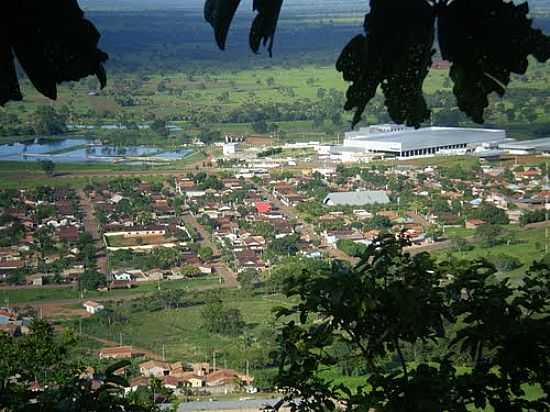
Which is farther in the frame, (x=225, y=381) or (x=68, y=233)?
(x=68, y=233)

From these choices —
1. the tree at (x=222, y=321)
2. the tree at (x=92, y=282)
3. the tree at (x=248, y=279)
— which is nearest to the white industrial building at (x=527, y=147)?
the tree at (x=248, y=279)

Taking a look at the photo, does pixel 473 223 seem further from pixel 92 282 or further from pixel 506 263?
pixel 92 282

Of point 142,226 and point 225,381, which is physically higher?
point 225,381

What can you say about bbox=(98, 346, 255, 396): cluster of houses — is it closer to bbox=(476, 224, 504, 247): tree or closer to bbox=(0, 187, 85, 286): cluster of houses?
bbox=(0, 187, 85, 286): cluster of houses

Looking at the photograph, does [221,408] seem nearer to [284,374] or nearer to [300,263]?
[300,263]

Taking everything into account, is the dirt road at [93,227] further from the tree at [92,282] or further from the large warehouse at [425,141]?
the large warehouse at [425,141]

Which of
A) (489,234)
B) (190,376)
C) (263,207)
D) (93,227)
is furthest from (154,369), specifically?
(263,207)

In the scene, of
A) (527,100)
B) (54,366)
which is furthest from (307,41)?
(54,366)
